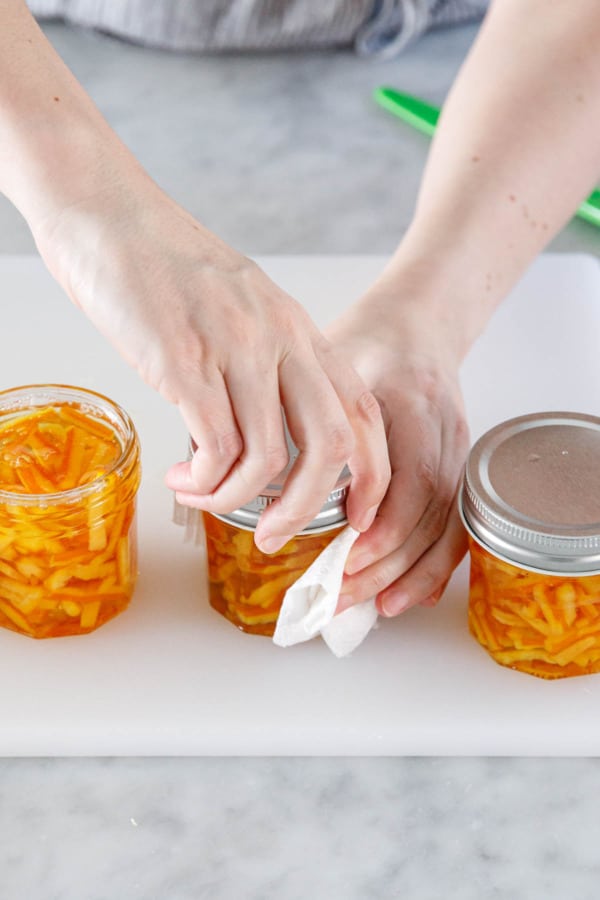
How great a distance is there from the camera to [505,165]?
1.35 meters

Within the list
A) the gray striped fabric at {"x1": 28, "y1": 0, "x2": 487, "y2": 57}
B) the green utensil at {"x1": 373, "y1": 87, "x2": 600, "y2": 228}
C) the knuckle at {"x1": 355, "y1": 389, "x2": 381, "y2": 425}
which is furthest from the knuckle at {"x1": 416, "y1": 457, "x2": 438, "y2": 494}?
the gray striped fabric at {"x1": 28, "y1": 0, "x2": 487, "y2": 57}

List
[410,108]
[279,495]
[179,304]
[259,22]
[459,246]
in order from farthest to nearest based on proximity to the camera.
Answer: [259,22] < [410,108] < [459,246] < [279,495] < [179,304]

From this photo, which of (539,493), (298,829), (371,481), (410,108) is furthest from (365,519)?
(410,108)

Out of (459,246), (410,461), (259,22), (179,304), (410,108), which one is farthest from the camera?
(259,22)

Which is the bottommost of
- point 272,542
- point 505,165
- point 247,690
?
point 247,690

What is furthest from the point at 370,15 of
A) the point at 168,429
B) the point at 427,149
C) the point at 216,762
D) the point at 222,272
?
the point at 216,762

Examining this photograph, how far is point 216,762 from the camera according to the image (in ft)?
3.26

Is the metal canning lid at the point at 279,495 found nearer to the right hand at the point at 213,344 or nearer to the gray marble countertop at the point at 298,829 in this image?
the right hand at the point at 213,344

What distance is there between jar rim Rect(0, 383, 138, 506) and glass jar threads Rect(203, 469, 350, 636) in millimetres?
88

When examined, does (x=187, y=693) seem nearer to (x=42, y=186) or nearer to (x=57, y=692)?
(x=57, y=692)

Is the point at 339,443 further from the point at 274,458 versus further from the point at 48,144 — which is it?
the point at 48,144

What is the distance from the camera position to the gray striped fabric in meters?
2.02

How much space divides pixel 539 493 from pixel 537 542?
0.05 metres

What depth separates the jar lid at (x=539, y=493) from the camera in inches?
37.8
